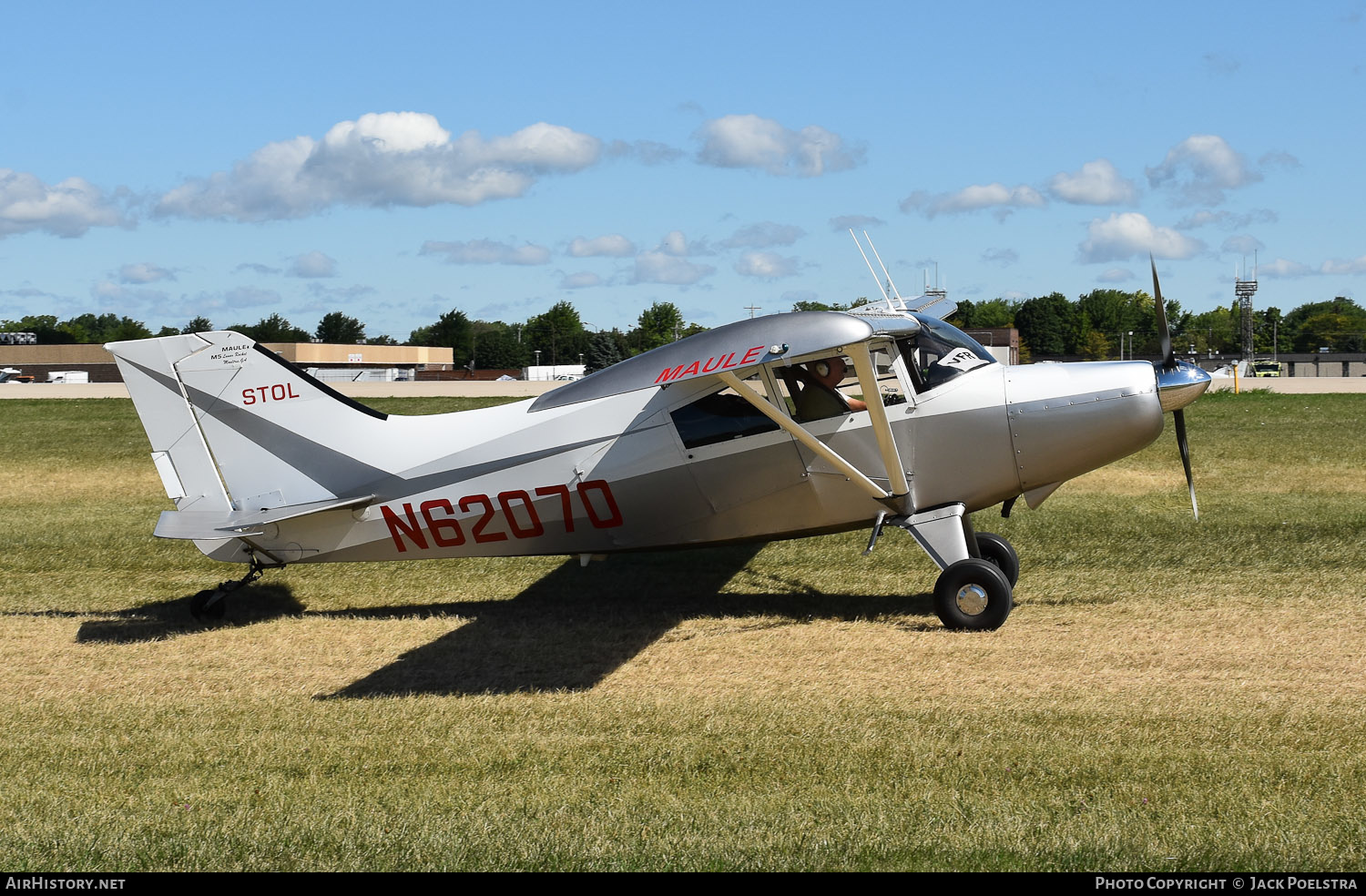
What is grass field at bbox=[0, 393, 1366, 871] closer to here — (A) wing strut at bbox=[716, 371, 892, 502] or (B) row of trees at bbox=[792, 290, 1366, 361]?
(A) wing strut at bbox=[716, 371, 892, 502]

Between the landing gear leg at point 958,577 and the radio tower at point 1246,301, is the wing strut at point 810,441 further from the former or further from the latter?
the radio tower at point 1246,301

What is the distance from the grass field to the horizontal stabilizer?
3.44 ft

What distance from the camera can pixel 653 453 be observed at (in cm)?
983

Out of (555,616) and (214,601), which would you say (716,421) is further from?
(214,601)

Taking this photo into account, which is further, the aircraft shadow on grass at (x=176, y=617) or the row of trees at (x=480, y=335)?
the row of trees at (x=480, y=335)

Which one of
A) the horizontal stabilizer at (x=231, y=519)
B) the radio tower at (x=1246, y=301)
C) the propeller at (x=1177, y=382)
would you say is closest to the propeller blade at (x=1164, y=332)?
the propeller at (x=1177, y=382)

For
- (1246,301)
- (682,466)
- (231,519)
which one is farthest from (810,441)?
(1246,301)

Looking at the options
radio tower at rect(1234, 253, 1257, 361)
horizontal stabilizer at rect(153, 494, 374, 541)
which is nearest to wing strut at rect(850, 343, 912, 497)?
horizontal stabilizer at rect(153, 494, 374, 541)

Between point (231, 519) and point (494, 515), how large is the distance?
233 cm

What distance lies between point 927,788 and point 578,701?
2843 millimetres

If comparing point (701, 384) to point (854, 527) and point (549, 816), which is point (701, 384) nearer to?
point (854, 527)

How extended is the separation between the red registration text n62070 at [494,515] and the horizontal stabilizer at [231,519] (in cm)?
45

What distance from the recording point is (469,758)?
6598 millimetres

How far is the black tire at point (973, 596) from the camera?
30.5 feet
